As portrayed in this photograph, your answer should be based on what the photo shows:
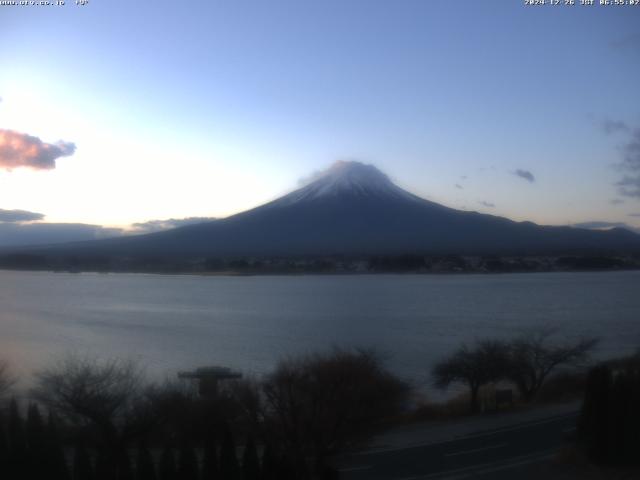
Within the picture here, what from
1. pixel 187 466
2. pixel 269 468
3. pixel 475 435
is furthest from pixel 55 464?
pixel 475 435

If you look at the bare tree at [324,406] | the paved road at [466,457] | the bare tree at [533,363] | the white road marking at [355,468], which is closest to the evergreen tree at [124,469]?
the bare tree at [324,406]

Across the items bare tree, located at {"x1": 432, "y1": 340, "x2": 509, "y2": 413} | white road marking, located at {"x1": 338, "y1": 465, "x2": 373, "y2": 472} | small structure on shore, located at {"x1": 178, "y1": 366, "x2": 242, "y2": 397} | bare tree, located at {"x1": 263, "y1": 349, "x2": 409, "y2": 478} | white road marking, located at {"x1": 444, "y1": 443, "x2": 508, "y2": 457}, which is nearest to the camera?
white road marking, located at {"x1": 338, "y1": 465, "x2": 373, "y2": 472}

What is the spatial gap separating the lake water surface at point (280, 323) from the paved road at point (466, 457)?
16.3 feet

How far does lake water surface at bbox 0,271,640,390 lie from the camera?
1523 cm

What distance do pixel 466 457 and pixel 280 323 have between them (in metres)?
15.9

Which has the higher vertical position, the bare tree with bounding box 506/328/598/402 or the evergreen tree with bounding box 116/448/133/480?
the evergreen tree with bounding box 116/448/133/480

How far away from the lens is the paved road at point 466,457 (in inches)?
230

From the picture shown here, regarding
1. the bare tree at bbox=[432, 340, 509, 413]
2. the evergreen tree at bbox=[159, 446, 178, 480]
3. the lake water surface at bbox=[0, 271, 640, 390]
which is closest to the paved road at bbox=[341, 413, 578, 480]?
the evergreen tree at bbox=[159, 446, 178, 480]

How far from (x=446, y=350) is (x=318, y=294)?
21701 mm

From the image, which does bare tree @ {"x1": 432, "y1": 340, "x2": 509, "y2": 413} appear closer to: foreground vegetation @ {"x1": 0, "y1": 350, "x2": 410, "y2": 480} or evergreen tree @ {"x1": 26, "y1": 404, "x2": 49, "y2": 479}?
foreground vegetation @ {"x1": 0, "y1": 350, "x2": 410, "y2": 480}

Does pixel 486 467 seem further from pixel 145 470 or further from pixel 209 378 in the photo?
pixel 209 378

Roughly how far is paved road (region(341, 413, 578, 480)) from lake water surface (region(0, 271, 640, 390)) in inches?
196

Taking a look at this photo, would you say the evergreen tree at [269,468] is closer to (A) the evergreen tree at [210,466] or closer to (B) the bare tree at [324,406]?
(A) the evergreen tree at [210,466]

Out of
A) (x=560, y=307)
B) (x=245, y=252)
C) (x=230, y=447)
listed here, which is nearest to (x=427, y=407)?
(x=230, y=447)
